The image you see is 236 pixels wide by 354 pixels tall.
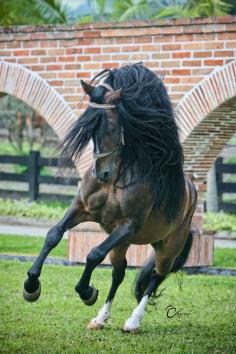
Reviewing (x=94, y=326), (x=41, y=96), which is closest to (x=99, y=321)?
(x=94, y=326)

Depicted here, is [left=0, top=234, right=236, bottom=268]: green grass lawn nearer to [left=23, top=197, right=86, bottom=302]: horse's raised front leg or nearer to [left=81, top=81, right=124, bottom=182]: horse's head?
[left=23, top=197, right=86, bottom=302]: horse's raised front leg

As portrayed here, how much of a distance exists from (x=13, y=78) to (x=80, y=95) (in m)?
1.11

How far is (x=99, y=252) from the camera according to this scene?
6.02 meters

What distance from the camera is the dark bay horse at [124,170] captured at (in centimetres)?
602

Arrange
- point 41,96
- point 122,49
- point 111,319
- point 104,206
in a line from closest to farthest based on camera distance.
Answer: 1. point 104,206
2. point 111,319
3. point 122,49
4. point 41,96

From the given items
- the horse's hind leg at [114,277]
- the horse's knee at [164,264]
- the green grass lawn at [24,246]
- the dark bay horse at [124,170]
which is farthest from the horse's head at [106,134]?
the green grass lawn at [24,246]

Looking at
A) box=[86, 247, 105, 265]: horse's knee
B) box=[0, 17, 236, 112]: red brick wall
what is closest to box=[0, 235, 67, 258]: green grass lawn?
box=[0, 17, 236, 112]: red brick wall

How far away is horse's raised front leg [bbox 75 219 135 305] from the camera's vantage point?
19.7ft

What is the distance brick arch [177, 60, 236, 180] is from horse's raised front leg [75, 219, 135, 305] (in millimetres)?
3785

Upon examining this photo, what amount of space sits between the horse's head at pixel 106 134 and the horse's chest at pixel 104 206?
167 mm

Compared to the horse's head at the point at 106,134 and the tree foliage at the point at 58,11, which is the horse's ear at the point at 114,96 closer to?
the horse's head at the point at 106,134

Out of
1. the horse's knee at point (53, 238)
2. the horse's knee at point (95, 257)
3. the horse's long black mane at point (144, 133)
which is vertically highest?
the horse's long black mane at point (144, 133)

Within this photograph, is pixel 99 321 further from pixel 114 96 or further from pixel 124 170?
pixel 114 96

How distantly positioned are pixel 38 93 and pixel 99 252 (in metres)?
5.61
